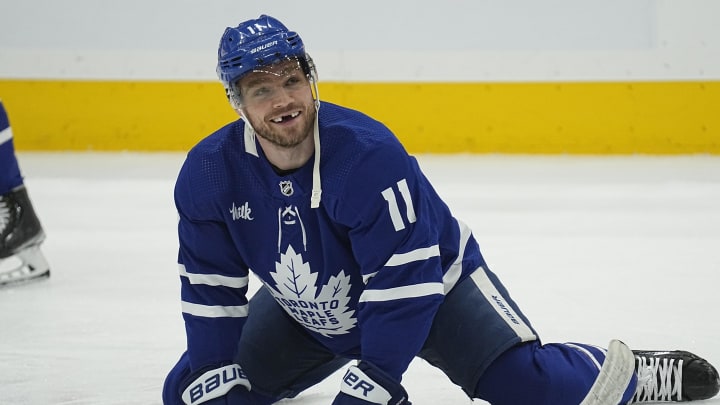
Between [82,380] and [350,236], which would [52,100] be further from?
[350,236]

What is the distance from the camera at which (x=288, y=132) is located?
5.76 feet

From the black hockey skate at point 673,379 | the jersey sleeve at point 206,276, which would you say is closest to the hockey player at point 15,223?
the jersey sleeve at point 206,276

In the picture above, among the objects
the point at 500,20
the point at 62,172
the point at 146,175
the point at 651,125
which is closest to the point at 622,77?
the point at 651,125

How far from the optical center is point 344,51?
620 cm

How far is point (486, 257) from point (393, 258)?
202cm

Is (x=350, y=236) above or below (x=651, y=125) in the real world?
above

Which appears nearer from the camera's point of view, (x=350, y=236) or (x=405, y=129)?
(x=350, y=236)

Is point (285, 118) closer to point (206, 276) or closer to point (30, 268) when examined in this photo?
point (206, 276)

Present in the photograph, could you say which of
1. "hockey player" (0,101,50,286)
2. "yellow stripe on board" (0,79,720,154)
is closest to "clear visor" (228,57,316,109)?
"hockey player" (0,101,50,286)

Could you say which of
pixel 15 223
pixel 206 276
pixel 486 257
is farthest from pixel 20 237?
pixel 206 276

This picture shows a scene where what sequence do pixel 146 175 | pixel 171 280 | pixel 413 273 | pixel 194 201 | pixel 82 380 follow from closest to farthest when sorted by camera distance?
pixel 413 273, pixel 194 201, pixel 82 380, pixel 171 280, pixel 146 175

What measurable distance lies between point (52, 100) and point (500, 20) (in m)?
2.67

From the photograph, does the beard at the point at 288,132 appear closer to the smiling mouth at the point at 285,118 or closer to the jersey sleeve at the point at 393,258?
the smiling mouth at the point at 285,118

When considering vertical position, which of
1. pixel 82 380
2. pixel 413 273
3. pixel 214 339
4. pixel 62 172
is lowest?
pixel 62 172
